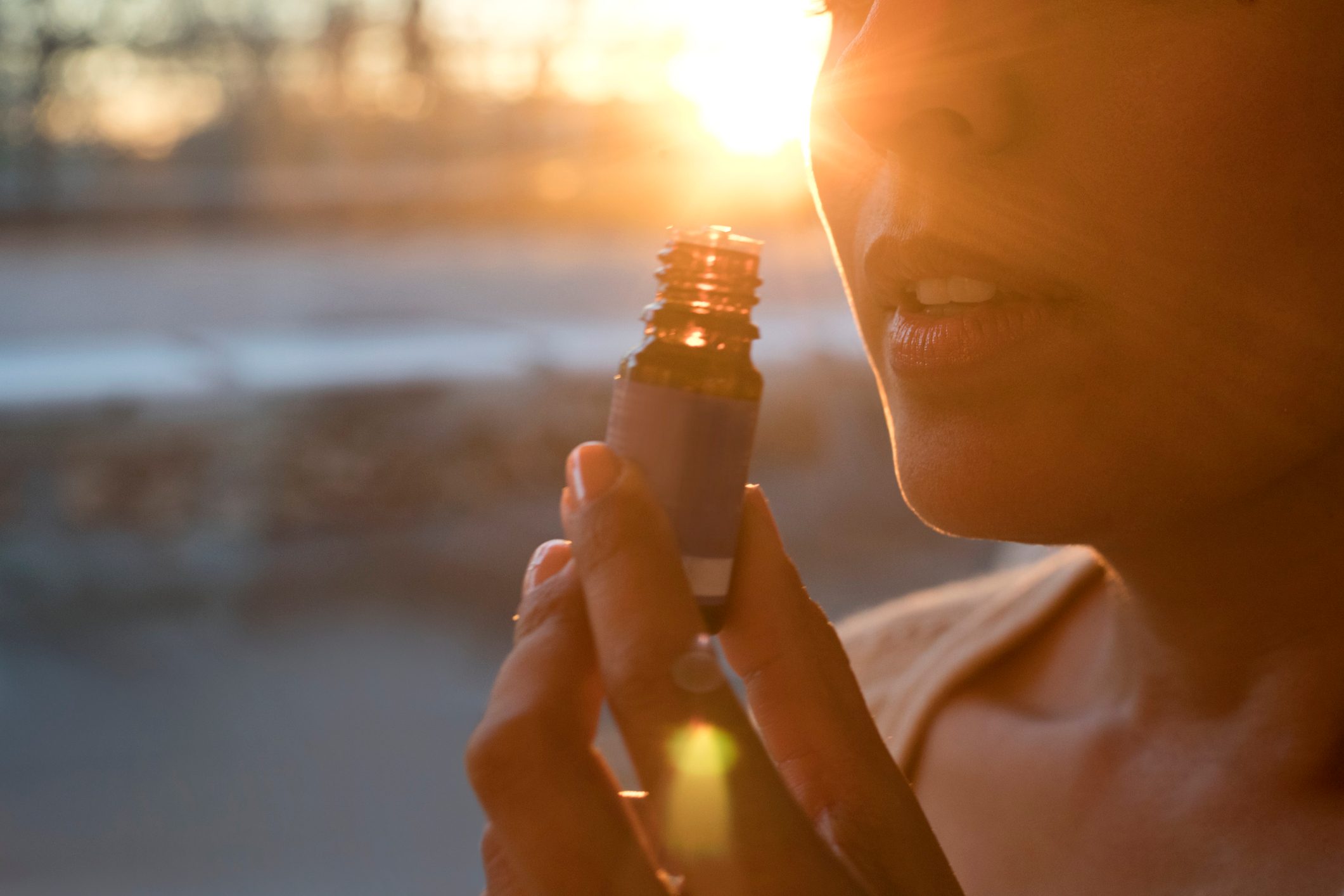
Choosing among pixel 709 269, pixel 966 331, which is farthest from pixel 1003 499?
pixel 709 269

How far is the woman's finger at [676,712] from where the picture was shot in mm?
454

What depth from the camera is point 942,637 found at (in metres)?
0.92

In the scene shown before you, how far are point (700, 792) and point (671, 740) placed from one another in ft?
0.07

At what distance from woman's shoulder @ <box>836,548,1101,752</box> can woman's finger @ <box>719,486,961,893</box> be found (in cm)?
32

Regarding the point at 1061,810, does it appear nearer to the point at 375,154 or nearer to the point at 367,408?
the point at 367,408

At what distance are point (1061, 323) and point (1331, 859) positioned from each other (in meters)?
0.31

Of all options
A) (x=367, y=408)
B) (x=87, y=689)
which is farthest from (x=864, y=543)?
(x=87, y=689)

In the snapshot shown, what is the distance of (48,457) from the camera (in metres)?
2.79

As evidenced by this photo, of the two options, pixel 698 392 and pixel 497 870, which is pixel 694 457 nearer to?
pixel 698 392

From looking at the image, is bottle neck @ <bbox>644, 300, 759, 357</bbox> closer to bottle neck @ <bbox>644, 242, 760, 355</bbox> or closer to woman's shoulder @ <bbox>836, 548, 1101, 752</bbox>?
bottle neck @ <bbox>644, 242, 760, 355</bbox>

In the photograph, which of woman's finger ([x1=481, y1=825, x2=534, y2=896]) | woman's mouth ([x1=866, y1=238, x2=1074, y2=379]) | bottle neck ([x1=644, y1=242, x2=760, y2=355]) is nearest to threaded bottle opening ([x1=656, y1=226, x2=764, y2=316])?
bottle neck ([x1=644, y1=242, x2=760, y2=355])

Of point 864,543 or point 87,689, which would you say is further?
point 864,543

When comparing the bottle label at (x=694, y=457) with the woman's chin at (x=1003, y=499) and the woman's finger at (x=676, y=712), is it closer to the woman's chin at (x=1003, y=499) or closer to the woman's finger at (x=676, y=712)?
the woman's finger at (x=676, y=712)

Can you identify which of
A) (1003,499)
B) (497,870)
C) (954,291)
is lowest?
(497,870)
